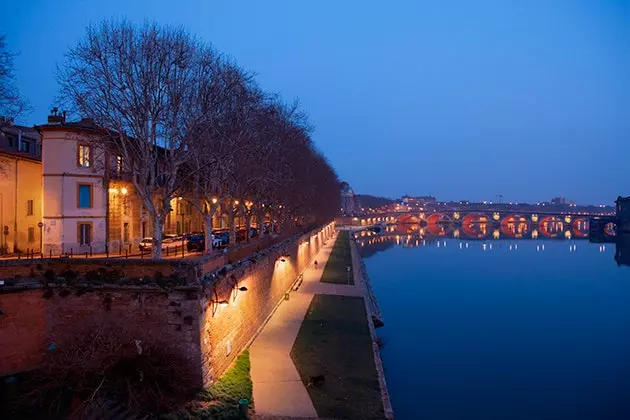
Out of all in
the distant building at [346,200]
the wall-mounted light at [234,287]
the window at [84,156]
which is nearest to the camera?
the wall-mounted light at [234,287]

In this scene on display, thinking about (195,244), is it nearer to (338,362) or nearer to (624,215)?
(338,362)

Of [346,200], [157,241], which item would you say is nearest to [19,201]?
[157,241]

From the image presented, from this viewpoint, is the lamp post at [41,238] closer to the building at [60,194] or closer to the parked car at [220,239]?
the building at [60,194]

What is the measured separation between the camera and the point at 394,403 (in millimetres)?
19859

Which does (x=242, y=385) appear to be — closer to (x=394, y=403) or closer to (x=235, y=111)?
(x=394, y=403)

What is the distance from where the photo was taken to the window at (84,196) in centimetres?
2702

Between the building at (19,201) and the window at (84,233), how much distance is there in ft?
7.34

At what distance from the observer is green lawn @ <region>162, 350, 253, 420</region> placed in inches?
511

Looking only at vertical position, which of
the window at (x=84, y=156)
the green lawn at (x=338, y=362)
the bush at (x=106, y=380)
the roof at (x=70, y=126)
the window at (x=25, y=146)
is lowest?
the green lawn at (x=338, y=362)

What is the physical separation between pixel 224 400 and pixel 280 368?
4.02 meters

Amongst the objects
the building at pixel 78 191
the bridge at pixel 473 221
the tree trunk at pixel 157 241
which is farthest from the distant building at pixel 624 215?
the tree trunk at pixel 157 241

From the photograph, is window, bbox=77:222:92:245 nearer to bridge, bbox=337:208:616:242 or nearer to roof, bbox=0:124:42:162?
roof, bbox=0:124:42:162

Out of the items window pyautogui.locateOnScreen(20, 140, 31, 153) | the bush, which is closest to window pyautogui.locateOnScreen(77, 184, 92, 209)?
window pyautogui.locateOnScreen(20, 140, 31, 153)

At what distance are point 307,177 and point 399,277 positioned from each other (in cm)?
1944
